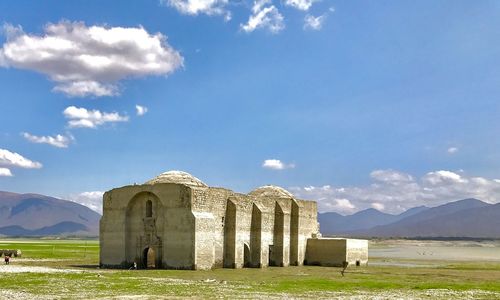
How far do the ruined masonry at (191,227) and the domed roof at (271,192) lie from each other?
208cm

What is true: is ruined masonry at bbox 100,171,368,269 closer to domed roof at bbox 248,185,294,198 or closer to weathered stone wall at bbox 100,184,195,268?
weathered stone wall at bbox 100,184,195,268

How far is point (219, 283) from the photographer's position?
102 feet

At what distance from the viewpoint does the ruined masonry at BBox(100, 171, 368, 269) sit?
42312 millimetres

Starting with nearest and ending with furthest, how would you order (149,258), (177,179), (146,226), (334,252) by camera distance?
(146,226)
(149,258)
(177,179)
(334,252)

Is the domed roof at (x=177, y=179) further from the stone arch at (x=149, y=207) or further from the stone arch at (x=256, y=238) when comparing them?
the stone arch at (x=256, y=238)

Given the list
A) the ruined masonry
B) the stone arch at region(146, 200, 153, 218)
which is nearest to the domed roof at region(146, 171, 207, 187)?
the ruined masonry

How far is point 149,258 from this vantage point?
1821 inches

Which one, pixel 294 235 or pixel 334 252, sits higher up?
pixel 294 235

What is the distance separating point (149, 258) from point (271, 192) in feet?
44.2

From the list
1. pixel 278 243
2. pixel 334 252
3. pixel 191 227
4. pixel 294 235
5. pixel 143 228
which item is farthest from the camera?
pixel 334 252

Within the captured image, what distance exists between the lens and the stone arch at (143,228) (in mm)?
43812

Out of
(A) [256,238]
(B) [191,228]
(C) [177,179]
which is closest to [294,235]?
(A) [256,238]

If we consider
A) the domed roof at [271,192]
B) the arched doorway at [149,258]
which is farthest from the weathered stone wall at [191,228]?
the domed roof at [271,192]

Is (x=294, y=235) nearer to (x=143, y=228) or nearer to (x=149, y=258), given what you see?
(x=149, y=258)
